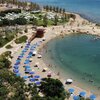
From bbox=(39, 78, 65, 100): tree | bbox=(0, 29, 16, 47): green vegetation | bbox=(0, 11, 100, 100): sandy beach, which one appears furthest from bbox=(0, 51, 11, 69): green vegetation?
bbox=(39, 78, 65, 100): tree

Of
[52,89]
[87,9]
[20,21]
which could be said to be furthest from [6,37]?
[87,9]

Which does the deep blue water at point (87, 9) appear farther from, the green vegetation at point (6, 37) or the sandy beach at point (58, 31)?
the green vegetation at point (6, 37)

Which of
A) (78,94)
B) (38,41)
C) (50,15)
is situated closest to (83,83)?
(78,94)

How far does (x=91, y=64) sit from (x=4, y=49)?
25.8 m

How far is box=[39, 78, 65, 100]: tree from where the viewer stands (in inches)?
2239

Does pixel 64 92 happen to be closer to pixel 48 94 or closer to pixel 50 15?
pixel 48 94

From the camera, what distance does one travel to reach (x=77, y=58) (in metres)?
85.3

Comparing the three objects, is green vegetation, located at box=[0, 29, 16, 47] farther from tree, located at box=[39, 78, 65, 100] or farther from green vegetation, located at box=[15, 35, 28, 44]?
tree, located at box=[39, 78, 65, 100]

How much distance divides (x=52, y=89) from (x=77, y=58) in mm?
29212

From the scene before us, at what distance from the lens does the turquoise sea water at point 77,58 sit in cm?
7069

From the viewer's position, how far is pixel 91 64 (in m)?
80.2

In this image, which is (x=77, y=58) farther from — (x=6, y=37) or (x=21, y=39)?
(x=6, y=37)

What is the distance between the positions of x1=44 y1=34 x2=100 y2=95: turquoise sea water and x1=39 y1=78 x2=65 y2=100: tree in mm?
8603

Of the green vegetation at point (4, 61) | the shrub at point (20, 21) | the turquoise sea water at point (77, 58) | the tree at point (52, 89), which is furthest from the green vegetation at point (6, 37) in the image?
the tree at point (52, 89)
